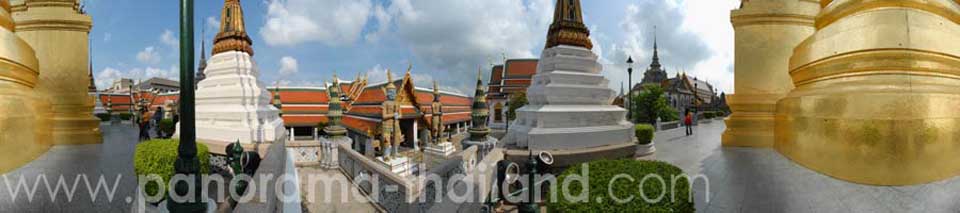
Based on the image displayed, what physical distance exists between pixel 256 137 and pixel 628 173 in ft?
25.6

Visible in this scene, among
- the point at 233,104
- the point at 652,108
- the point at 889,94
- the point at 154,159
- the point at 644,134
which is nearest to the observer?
the point at 889,94

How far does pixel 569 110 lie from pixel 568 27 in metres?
1.66

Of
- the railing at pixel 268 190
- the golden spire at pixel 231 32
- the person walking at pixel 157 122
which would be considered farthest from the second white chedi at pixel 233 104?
the person walking at pixel 157 122

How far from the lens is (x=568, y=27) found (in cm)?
593

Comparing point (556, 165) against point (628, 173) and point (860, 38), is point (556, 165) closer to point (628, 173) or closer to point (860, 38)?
point (628, 173)

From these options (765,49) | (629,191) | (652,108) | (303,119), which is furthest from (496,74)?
(765,49)

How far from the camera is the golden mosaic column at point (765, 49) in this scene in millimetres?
1418

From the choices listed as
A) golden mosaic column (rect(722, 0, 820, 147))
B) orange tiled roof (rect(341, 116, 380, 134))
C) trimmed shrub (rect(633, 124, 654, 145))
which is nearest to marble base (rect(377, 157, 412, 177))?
orange tiled roof (rect(341, 116, 380, 134))

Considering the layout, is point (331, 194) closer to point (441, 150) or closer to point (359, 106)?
point (441, 150)

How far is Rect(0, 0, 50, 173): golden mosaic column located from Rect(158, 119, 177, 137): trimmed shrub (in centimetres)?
244

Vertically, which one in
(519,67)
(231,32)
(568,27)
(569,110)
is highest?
(519,67)

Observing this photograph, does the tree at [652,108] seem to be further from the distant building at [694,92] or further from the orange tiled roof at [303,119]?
the orange tiled roof at [303,119]

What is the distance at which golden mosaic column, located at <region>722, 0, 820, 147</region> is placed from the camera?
142 centimetres

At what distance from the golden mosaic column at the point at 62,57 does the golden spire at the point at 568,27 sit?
5496 mm
